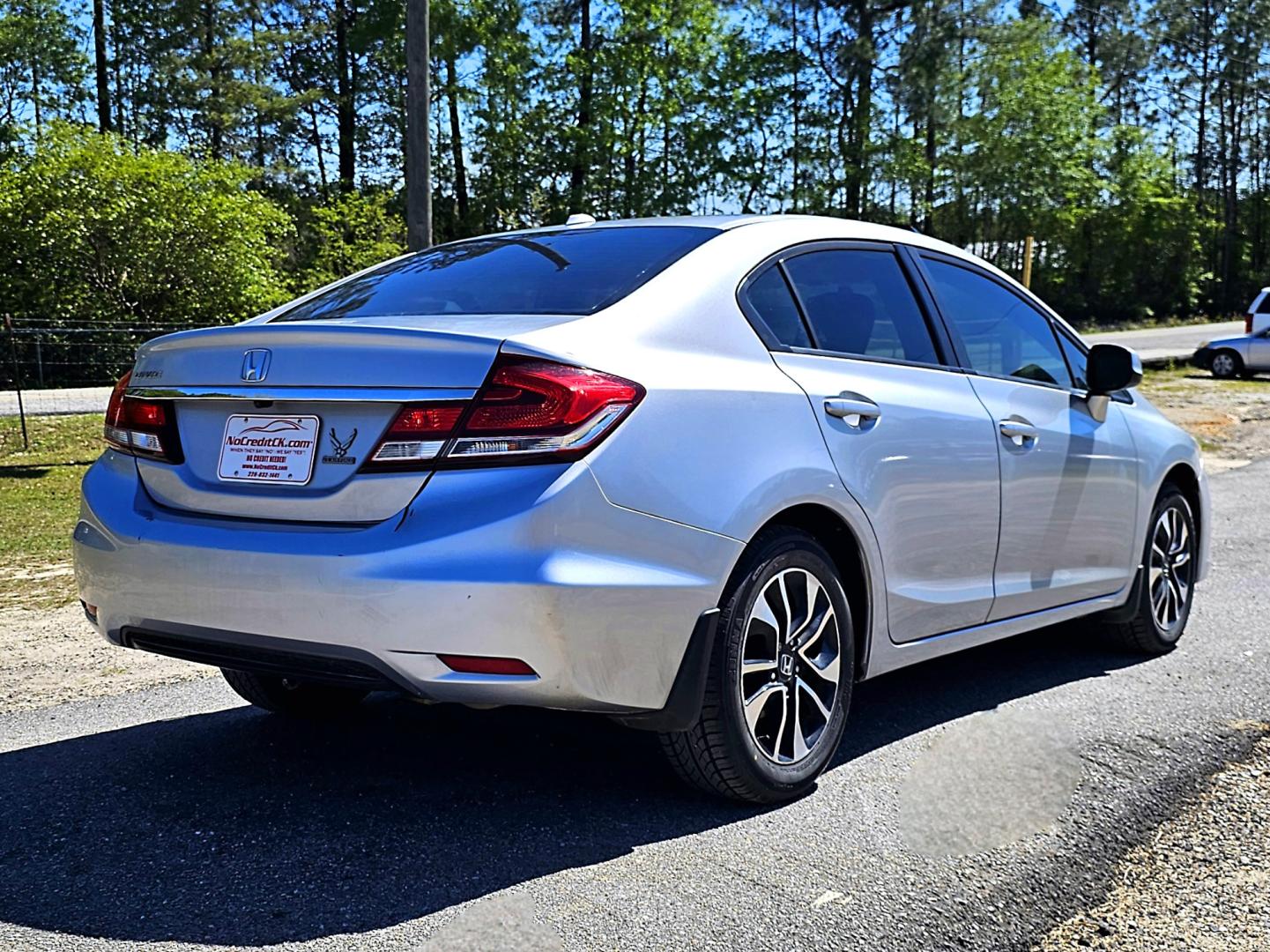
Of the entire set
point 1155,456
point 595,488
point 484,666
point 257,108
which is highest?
point 257,108

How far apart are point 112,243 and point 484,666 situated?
72.8 feet

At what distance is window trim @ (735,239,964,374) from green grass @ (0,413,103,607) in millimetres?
4517

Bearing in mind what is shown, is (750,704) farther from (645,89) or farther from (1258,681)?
(645,89)

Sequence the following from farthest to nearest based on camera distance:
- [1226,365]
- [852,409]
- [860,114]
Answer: [860,114] < [1226,365] < [852,409]

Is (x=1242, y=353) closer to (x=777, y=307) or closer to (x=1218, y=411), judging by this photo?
(x=1218, y=411)

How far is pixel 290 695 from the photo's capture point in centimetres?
443

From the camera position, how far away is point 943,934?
285 cm

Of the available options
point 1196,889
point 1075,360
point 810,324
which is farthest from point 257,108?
point 1196,889

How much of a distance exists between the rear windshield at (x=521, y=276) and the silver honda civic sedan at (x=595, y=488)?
17 mm

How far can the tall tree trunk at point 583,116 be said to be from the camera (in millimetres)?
42531

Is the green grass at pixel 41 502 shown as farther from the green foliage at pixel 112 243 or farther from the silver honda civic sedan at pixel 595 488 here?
the green foliage at pixel 112 243

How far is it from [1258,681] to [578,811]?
2980mm

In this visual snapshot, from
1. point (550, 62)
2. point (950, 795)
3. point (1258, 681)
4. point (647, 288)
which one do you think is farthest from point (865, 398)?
point (550, 62)

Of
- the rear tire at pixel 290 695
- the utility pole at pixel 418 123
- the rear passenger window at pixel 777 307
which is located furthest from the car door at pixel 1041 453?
the utility pole at pixel 418 123
